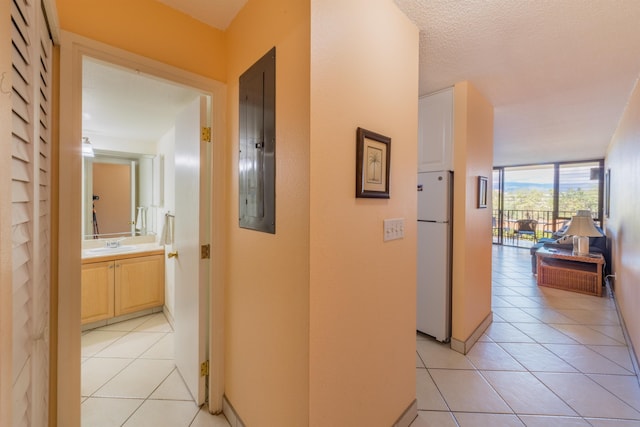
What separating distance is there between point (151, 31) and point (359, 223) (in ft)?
4.86

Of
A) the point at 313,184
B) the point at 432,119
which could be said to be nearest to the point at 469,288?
the point at 432,119

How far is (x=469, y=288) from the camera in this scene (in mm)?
2471

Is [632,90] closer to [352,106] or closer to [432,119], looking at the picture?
[432,119]

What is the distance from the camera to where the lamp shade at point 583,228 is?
3.82 metres

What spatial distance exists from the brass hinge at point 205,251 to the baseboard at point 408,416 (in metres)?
1.48

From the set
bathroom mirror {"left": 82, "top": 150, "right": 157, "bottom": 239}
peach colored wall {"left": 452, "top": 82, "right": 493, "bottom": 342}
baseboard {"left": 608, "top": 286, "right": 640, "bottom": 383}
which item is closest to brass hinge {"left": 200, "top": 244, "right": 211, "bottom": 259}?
peach colored wall {"left": 452, "top": 82, "right": 493, "bottom": 342}

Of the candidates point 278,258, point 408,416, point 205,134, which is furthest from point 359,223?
point 408,416

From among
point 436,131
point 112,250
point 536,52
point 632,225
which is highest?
point 536,52

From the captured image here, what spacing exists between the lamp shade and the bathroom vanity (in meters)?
5.67

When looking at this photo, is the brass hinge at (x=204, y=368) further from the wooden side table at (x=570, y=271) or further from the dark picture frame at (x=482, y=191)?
the wooden side table at (x=570, y=271)

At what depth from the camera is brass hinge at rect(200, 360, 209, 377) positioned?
1.73 meters

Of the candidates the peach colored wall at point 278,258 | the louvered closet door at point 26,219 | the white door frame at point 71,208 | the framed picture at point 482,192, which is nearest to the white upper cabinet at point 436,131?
the framed picture at point 482,192

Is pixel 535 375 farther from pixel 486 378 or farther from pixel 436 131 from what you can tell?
pixel 436 131

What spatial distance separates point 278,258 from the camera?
1212mm
